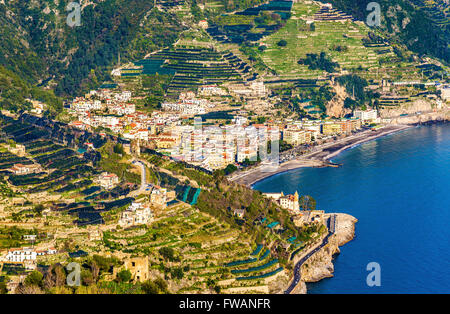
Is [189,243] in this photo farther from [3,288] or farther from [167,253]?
[3,288]

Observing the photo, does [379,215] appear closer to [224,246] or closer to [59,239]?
[224,246]


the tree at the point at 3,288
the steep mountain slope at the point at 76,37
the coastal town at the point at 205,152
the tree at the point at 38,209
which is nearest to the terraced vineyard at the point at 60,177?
the coastal town at the point at 205,152

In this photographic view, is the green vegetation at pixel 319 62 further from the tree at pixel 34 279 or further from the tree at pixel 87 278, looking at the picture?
the tree at pixel 34 279

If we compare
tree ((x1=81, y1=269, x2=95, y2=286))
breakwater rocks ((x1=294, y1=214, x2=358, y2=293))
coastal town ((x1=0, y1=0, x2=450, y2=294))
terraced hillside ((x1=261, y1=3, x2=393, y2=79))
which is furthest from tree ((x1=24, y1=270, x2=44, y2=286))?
terraced hillside ((x1=261, y1=3, x2=393, y2=79))

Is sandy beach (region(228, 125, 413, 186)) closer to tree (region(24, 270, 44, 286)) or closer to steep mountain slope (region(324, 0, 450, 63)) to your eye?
steep mountain slope (region(324, 0, 450, 63))

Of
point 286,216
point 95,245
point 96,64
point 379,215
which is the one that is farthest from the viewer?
point 96,64
